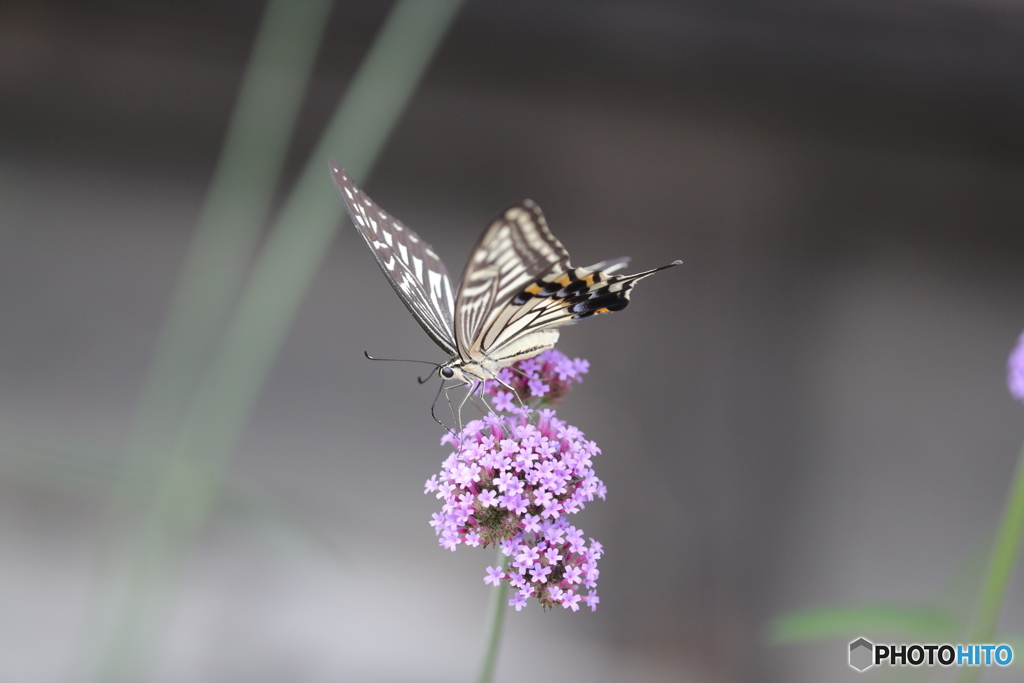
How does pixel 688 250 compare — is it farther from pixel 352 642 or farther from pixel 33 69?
pixel 33 69

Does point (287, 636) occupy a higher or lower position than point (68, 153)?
lower

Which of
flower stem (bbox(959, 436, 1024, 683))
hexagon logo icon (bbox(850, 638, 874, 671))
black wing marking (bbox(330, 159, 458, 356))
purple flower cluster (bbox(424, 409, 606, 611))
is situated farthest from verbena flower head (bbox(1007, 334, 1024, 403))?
hexagon logo icon (bbox(850, 638, 874, 671))

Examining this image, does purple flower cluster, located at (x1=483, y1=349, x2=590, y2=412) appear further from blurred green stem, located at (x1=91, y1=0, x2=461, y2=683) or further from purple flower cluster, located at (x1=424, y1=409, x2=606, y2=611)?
blurred green stem, located at (x1=91, y1=0, x2=461, y2=683)

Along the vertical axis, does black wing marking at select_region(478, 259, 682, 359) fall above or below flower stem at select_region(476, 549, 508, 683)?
above

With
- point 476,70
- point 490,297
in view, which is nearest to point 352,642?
point 490,297

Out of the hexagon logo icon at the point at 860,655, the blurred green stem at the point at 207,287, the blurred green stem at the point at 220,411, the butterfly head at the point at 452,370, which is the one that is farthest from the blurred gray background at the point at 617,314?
the blurred green stem at the point at 220,411

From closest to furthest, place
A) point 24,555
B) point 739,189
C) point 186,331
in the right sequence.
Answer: point 186,331 → point 24,555 → point 739,189

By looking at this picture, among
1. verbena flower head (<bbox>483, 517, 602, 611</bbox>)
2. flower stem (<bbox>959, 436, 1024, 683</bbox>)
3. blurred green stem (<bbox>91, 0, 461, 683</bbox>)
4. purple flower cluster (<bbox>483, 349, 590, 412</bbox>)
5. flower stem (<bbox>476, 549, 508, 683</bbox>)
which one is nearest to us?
blurred green stem (<bbox>91, 0, 461, 683</bbox>)
